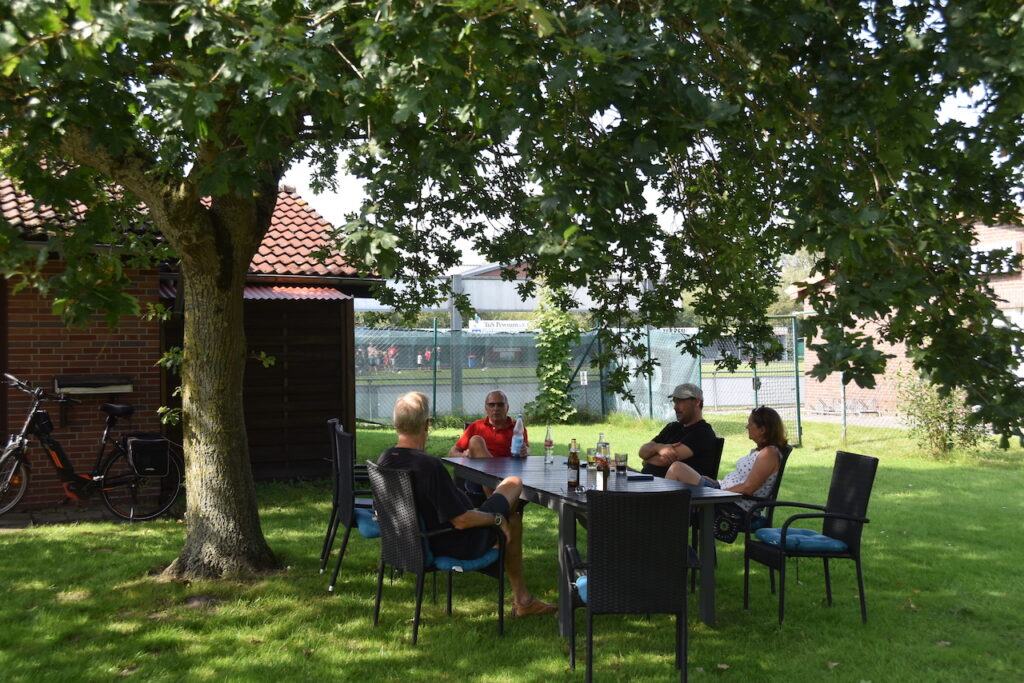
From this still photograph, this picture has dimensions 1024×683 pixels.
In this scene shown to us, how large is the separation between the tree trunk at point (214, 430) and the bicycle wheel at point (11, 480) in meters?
3.29

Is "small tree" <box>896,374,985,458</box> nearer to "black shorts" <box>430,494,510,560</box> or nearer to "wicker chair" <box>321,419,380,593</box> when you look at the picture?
"wicker chair" <box>321,419,380,593</box>

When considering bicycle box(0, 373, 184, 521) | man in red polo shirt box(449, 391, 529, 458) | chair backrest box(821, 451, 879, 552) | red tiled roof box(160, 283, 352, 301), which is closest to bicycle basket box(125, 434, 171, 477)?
bicycle box(0, 373, 184, 521)

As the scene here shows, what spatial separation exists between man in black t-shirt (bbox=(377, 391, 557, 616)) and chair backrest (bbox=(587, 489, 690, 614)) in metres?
0.95

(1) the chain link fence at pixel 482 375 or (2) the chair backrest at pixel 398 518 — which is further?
(1) the chain link fence at pixel 482 375

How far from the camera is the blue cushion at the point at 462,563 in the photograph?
507 centimetres

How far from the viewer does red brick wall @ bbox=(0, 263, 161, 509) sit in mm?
9242

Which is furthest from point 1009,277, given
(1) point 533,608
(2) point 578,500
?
(2) point 578,500

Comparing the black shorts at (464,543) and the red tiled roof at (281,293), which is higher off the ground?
the red tiled roof at (281,293)

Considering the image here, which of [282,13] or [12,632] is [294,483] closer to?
[12,632]

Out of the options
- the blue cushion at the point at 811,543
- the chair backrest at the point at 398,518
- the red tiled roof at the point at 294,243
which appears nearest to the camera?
the chair backrest at the point at 398,518

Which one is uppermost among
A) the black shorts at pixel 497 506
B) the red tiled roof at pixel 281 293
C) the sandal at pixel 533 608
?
the red tiled roof at pixel 281 293

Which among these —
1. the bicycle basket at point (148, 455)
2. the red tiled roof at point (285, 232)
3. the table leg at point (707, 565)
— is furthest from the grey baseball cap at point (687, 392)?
the bicycle basket at point (148, 455)

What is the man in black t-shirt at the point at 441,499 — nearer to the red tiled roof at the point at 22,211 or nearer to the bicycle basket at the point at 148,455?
the bicycle basket at the point at 148,455

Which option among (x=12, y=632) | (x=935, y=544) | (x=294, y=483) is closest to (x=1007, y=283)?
(x=935, y=544)
